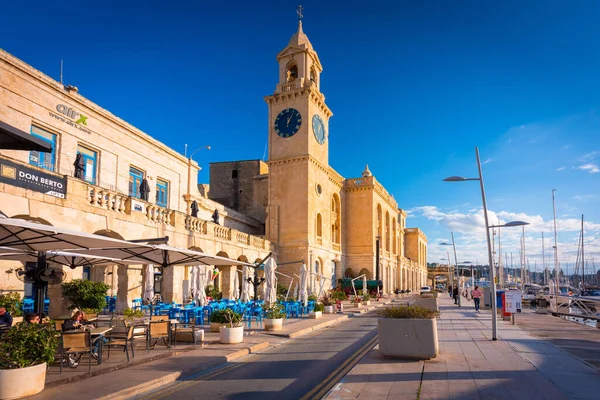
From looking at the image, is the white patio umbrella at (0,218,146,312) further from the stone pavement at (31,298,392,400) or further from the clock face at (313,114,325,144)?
the clock face at (313,114,325,144)

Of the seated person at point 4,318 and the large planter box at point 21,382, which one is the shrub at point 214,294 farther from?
the large planter box at point 21,382

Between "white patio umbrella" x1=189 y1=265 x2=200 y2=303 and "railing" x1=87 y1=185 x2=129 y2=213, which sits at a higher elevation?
"railing" x1=87 y1=185 x2=129 y2=213

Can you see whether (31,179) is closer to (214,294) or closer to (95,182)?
(95,182)

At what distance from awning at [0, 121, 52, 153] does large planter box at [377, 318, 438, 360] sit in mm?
8204

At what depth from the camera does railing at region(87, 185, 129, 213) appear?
17047 mm

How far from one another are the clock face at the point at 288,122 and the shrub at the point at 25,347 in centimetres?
3690

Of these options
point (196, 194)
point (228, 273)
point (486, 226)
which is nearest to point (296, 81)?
point (196, 194)

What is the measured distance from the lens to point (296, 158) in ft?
140

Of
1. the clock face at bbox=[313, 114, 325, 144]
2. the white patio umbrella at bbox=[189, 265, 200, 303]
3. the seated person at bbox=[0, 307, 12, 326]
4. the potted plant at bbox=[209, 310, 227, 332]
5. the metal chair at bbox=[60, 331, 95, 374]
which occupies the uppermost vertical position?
the clock face at bbox=[313, 114, 325, 144]

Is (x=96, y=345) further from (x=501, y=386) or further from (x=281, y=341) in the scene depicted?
(x=501, y=386)

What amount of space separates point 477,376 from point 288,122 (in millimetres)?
36852

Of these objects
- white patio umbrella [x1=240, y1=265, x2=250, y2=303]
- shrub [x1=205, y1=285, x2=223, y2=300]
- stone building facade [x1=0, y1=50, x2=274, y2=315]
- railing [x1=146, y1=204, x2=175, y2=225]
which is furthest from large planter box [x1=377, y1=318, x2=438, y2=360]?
shrub [x1=205, y1=285, x2=223, y2=300]

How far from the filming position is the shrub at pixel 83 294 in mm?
17031

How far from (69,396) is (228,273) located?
70.5ft
